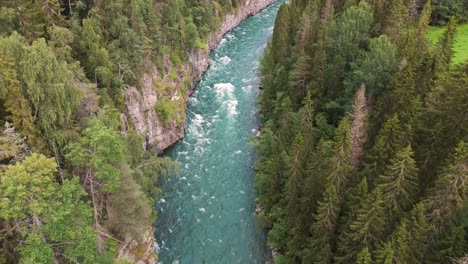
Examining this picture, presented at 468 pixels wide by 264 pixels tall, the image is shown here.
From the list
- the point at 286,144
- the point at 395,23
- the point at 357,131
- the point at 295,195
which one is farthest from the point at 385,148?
the point at 395,23

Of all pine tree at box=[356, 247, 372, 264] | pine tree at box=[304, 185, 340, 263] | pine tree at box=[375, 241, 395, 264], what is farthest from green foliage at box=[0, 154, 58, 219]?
pine tree at box=[375, 241, 395, 264]

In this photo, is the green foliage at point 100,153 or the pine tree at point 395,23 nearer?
the green foliage at point 100,153

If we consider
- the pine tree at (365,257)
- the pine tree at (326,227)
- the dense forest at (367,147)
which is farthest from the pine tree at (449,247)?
the pine tree at (326,227)

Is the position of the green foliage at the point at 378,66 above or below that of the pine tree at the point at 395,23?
below

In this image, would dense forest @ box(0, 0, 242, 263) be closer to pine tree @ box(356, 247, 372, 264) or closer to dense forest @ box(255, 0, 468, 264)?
dense forest @ box(255, 0, 468, 264)

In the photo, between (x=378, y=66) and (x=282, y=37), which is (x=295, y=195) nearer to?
(x=378, y=66)

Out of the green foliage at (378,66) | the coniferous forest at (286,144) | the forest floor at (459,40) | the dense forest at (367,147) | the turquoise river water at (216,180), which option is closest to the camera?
the coniferous forest at (286,144)

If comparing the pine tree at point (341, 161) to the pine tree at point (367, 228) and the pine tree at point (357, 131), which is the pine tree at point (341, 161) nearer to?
the pine tree at point (357, 131)
